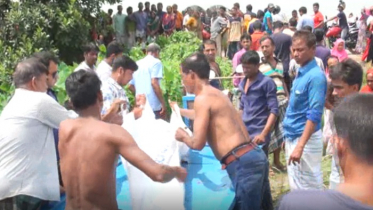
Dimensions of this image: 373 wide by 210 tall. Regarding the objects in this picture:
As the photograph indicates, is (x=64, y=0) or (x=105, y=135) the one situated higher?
(x=64, y=0)

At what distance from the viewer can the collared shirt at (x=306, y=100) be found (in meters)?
4.55

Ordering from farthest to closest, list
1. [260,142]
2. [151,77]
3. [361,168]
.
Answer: [151,77], [260,142], [361,168]

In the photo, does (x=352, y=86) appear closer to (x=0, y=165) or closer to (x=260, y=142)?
(x=260, y=142)

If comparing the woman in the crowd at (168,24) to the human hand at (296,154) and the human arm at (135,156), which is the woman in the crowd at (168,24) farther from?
the human arm at (135,156)

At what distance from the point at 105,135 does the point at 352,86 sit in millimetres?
1957

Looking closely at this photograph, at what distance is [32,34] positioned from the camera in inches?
390

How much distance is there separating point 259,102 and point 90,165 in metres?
2.85

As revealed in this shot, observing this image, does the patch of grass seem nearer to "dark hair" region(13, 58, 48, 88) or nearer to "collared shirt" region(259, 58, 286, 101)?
"collared shirt" region(259, 58, 286, 101)

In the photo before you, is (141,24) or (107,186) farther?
(141,24)

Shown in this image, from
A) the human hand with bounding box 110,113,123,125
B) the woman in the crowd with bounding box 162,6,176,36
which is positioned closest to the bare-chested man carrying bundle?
the human hand with bounding box 110,113,123,125

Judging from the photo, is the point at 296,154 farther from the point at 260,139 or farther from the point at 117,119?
the point at 117,119

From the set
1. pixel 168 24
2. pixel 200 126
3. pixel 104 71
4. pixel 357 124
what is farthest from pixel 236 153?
pixel 168 24

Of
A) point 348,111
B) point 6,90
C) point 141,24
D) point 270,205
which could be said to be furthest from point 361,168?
point 141,24

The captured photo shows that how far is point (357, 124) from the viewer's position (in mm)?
1901
